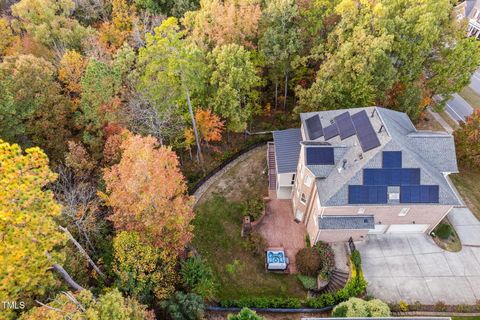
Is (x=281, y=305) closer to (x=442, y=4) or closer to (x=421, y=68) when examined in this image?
(x=421, y=68)

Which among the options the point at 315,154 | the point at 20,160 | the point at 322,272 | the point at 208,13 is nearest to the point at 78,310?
the point at 20,160

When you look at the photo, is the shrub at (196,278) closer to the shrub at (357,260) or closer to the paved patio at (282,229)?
the paved patio at (282,229)

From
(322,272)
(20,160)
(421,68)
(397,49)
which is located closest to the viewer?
(20,160)

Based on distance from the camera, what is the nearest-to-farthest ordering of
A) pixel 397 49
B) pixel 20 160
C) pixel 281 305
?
pixel 20 160 → pixel 281 305 → pixel 397 49

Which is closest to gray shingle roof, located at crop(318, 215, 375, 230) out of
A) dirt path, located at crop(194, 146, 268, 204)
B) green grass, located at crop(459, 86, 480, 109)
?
dirt path, located at crop(194, 146, 268, 204)

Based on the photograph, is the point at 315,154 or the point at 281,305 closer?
the point at 281,305

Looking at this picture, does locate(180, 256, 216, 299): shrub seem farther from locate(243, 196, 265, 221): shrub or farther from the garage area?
the garage area
